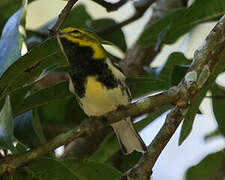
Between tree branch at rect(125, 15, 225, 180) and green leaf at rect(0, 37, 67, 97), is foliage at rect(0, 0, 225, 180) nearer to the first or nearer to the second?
green leaf at rect(0, 37, 67, 97)

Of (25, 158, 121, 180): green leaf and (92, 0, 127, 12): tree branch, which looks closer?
(25, 158, 121, 180): green leaf

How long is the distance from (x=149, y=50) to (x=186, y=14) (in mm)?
615

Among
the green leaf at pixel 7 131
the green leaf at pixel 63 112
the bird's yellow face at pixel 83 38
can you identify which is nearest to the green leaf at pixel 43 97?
the bird's yellow face at pixel 83 38

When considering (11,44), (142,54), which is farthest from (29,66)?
(142,54)

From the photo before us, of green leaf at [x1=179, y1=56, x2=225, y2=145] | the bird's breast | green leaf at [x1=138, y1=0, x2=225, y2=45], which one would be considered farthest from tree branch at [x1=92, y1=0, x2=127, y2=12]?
green leaf at [x1=179, y1=56, x2=225, y2=145]

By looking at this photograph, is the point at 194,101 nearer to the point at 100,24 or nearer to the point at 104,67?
the point at 104,67

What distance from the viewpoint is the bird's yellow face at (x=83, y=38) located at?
1745 millimetres

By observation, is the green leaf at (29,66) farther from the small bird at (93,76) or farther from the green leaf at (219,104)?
the green leaf at (219,104)

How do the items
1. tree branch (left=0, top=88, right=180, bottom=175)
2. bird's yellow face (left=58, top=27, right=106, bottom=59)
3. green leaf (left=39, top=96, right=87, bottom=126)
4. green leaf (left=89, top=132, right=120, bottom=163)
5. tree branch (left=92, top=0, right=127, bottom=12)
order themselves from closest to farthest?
1. tree branch (left=0, top=88, right=180, bottom=175)
2. bird's yellow face (left=58, top=27, right=106, bottom=59)
3. tree branch (left=92, top=0, right=127, bottom=12)
4. green leaf (left=89, top=132, right=120, bottom=163)
5. green leaf (left=39, top=96, right=87, bottom=126)

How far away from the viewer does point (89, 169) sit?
1763mm

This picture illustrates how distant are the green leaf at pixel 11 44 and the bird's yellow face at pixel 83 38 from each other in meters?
0.13

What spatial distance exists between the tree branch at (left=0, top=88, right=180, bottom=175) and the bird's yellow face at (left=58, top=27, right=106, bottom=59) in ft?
1.16

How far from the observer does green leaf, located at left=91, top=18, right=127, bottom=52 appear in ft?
8.23

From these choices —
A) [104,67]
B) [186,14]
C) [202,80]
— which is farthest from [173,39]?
[202,80]
